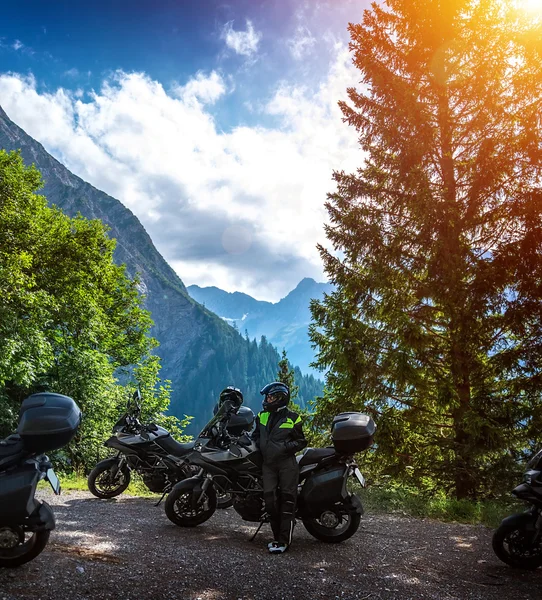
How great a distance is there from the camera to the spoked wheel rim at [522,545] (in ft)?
15.1

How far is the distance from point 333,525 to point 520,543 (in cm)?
207

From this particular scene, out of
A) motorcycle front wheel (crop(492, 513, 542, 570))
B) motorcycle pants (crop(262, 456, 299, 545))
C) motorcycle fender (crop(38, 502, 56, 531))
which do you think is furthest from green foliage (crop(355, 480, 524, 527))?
motorcycle fender (crop(38, 502, 56, 531))

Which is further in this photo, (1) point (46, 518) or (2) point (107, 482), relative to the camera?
(2) point (107, 482)

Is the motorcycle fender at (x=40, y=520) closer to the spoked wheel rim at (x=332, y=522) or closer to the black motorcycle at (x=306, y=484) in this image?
the black motorcycle at (x=306, y=484)

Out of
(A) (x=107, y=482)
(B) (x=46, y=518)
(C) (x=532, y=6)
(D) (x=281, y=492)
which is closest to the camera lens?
(B) (x=46, y=518)

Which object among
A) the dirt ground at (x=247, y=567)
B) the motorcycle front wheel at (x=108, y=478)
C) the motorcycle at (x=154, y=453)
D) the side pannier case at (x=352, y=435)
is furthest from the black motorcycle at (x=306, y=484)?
the motorcycle front wheel at (x=108, y=478)

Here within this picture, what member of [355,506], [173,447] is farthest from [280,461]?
[173,447]

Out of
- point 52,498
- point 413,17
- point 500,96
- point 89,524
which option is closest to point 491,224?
point 500,96

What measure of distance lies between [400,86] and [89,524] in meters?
11.2

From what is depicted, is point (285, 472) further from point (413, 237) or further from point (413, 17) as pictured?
point (413, 17)

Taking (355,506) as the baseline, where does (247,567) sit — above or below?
below

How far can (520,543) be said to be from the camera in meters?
4.66

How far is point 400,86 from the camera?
10.8 metres

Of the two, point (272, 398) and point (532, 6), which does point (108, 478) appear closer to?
point (272, 398)
